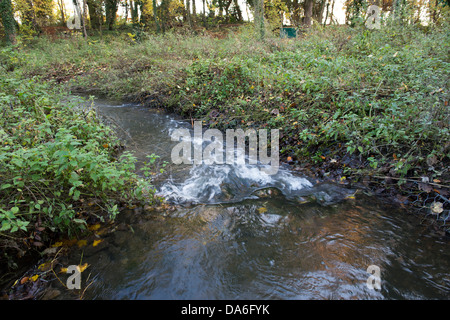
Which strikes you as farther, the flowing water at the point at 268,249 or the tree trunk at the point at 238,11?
the tree trunk at the point at 238,11

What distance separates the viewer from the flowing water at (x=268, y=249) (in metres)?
2.34

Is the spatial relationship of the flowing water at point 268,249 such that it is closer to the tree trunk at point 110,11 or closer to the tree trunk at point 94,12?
the tree trunk at point 110,11

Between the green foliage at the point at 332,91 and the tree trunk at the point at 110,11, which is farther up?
the tree trunk at the point at 110,11

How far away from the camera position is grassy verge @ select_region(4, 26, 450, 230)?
3.50 metres

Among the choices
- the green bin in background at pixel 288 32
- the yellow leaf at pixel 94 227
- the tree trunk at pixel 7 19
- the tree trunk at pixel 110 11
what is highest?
the tree trunk at pixel 110 11

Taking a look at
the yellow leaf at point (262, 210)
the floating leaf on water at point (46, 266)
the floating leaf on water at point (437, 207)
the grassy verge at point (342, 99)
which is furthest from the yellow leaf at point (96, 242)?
the floating leaf on water at point (437, 207)

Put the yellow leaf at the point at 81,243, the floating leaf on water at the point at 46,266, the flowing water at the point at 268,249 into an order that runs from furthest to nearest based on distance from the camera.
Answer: the yellow leaf at the point at 81,243
the floating leaf on water at the point at 46,266
the flowing water at the point at 268,249

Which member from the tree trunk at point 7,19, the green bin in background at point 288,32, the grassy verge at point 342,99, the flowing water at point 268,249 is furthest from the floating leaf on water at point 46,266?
the tree trunk at point 7,19

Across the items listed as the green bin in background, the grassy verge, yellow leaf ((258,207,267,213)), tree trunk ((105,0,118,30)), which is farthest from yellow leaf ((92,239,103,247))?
tree trunk ((105,0,118,30))

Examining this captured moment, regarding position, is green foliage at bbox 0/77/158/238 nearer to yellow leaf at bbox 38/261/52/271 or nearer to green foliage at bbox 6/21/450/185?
yellow leaf at bbox 38/261/52/271

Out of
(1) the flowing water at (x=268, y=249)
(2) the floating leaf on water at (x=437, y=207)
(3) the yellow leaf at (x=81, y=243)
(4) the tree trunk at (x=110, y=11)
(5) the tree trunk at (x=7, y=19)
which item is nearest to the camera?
(1) the flowing water at (x=268, y=249)

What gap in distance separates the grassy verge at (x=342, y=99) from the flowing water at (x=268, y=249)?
555 millimetres

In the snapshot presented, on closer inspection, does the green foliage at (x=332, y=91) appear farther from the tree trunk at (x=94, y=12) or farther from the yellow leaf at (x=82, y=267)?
the tree trunk at (x=94, y=12)

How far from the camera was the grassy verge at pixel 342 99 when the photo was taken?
3500mm
